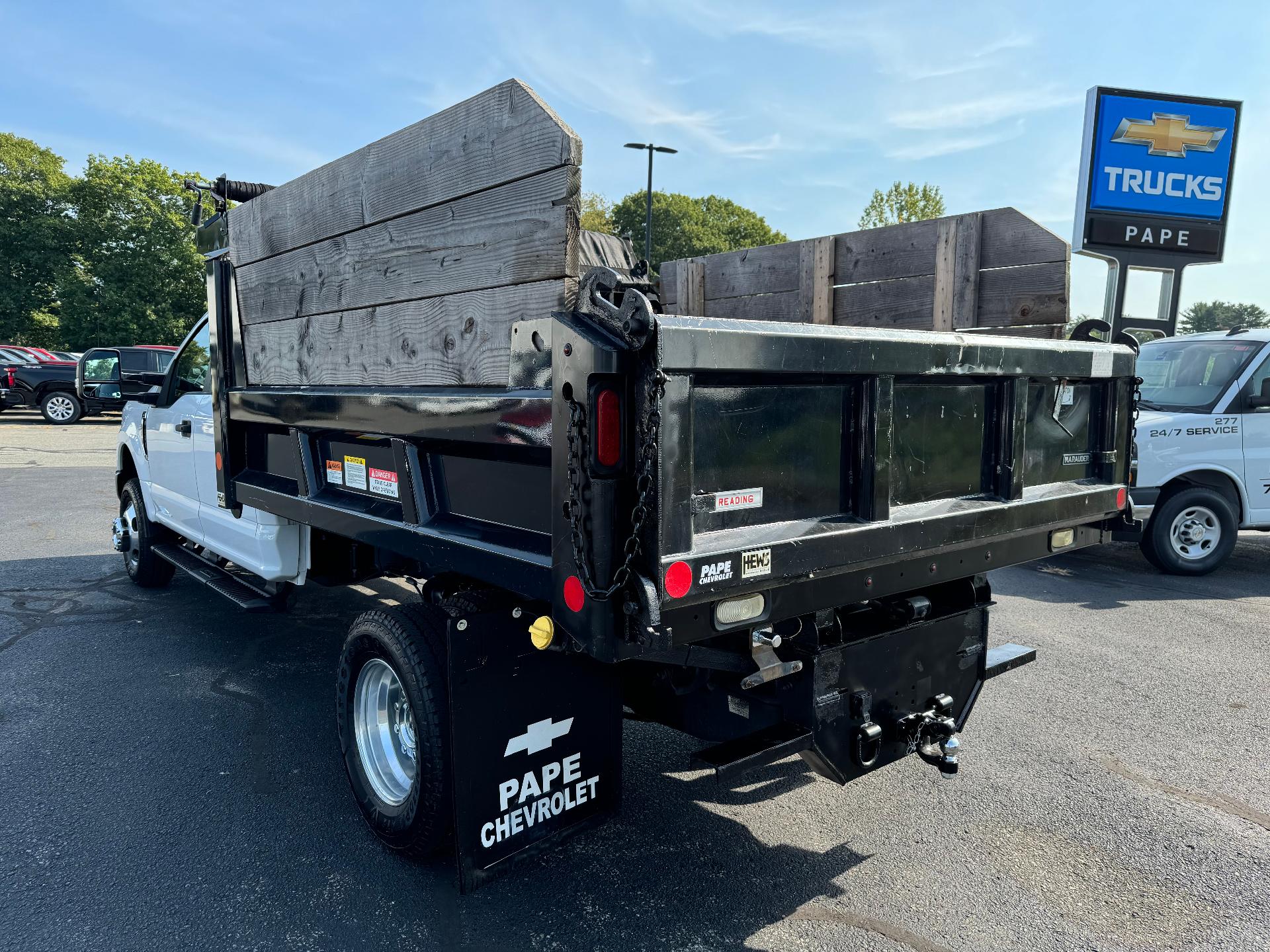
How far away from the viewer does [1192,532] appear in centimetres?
726

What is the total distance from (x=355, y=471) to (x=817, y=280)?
238cm

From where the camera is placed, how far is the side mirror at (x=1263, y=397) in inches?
278

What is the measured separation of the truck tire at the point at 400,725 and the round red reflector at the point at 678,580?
3.26ft

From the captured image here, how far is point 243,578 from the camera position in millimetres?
5066

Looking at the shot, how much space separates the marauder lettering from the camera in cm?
259

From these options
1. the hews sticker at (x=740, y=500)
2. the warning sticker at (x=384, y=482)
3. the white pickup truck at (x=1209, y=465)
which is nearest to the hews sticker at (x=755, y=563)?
the hews sticker at (x=740, y=500)

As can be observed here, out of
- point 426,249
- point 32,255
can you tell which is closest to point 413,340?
point 426,249

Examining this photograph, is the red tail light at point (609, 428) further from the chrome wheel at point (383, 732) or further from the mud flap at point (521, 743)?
the chrome wheel at point (383, 732)

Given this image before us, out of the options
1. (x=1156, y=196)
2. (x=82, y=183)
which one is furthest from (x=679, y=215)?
(x=1156, y=196)

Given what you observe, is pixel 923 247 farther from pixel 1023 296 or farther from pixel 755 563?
pixel 755 563

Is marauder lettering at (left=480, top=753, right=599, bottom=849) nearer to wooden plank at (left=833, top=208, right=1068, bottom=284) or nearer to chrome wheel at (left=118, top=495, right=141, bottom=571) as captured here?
wooden plank at (left=833, top=208, right=1068, bottom=284)

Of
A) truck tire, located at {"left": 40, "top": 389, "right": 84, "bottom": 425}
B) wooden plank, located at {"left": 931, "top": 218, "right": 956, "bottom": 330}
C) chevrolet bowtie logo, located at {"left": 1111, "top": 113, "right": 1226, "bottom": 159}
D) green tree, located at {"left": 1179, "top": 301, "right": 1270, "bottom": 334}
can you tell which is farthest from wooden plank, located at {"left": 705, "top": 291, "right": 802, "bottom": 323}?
green tree, located at {"left": 1179, "top": 301, "right": 1270, "bottom": 334}

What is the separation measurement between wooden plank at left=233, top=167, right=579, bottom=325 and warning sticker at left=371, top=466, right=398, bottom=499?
1.99ft

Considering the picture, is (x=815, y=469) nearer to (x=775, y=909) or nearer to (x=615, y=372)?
(x=615, y=372)
